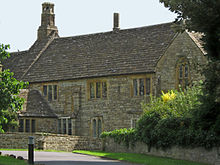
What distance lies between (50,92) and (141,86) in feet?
32.5

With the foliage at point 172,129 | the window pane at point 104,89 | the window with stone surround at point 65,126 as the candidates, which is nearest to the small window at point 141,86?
the window pane at point 104,89

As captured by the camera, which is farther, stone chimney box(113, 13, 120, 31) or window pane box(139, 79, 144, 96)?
stone chimney box(113, 13, 120, 31)

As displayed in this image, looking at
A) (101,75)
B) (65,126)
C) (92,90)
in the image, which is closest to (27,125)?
(65,126)

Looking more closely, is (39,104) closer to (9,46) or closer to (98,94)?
(98,94)

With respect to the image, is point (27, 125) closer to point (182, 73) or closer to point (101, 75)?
point (101, 75)

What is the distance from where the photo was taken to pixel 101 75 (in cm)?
4712

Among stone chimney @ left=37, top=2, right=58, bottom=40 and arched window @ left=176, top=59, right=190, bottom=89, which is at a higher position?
stone chimney @ left=37, top=2, right=58, bottom=40

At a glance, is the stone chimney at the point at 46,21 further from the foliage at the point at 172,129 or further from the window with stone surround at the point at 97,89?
the foliage at the point at 172,129

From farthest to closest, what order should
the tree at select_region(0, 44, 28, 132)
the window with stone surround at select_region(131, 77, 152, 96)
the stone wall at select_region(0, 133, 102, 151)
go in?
the window with stone surround at select_region(131, 77, 152, 96) → the stone wall at select_region(0, 133, 102, 151) → the tree at select_region(0, 44, 28, 132)

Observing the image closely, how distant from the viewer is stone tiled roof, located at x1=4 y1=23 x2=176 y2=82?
46.0 m

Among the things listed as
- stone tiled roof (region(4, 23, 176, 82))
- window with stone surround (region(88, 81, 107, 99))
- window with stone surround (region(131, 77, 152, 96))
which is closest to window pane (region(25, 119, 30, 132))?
stone tiled roof (region(4, 23, 176, 82))

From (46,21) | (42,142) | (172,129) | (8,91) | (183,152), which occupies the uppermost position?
(46,21)

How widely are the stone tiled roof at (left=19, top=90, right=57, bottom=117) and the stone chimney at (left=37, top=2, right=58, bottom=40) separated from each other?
25.7 ft

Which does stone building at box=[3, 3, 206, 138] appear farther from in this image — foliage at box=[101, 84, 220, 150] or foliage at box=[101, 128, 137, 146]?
foliage at box=[101, 84, 220, 150]
